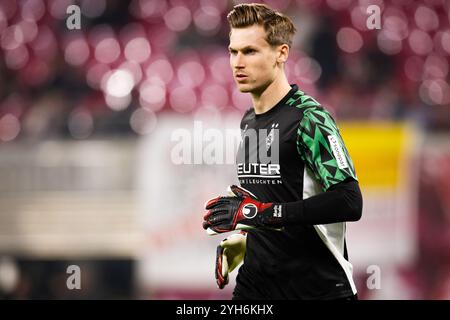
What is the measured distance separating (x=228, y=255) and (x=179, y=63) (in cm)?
424

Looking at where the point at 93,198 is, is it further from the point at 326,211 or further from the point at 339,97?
the point at 326,211

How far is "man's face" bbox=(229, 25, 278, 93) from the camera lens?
297cm

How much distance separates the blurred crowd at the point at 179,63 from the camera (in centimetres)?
663

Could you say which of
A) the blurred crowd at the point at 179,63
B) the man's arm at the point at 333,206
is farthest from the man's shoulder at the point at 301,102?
the blurred crowd at the point at 179,63

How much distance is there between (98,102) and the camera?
685 centimetres

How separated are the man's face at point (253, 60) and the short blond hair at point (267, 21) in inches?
0.9

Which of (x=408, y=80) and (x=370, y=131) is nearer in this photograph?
(x=370, y=131)

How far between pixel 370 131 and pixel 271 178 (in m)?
3.54

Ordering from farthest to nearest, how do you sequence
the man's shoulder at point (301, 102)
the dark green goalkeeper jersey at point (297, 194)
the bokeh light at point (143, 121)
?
the bokeh light at point (143, 121) < the man's shoulder at point (301, 102) < the dark green goalkeeper jersey at point (297, 194)
